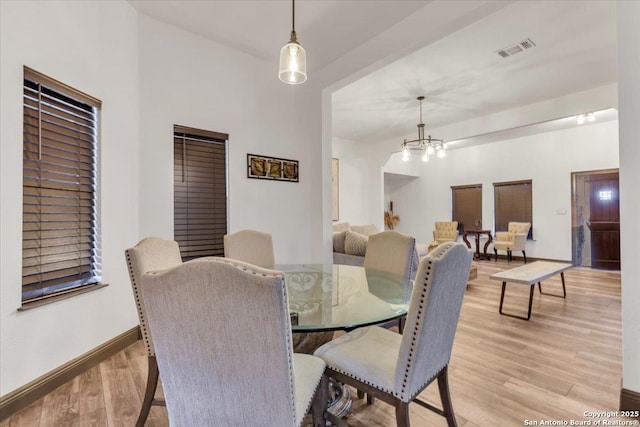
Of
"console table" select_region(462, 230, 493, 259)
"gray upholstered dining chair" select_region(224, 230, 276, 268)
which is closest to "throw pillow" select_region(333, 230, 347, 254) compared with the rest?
"gray upholstered dining chair" select_region(224, 230, 276, 268)

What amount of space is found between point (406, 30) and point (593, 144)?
5.71 meters

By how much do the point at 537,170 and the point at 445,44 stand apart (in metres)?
5.16

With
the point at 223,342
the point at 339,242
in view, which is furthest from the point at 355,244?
the point at 223,342

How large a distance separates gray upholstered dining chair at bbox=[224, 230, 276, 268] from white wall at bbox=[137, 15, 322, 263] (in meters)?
0.64

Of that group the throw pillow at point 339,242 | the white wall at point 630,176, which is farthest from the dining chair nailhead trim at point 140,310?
the throw pillow at point 339,242

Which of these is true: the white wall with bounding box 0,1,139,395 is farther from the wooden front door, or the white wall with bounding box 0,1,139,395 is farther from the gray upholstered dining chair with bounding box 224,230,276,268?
the wooden front door

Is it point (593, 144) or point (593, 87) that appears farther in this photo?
point (593, 144)

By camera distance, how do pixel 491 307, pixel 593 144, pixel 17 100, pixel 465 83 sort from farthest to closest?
pixel 593 144
pixel 465 83
pixel 491 307
pixel 17 100

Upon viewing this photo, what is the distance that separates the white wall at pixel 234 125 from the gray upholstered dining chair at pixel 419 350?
2250 mm

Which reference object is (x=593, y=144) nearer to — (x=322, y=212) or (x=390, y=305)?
(x=322, y=212)

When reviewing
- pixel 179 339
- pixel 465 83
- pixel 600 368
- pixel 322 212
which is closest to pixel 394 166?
pixel 465 83

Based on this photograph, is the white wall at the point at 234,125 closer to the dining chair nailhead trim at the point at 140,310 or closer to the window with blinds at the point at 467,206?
the dining chair nailhead trim at the point at 140,310

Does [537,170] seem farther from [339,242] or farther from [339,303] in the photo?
[339,303]

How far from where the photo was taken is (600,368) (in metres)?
2.22
